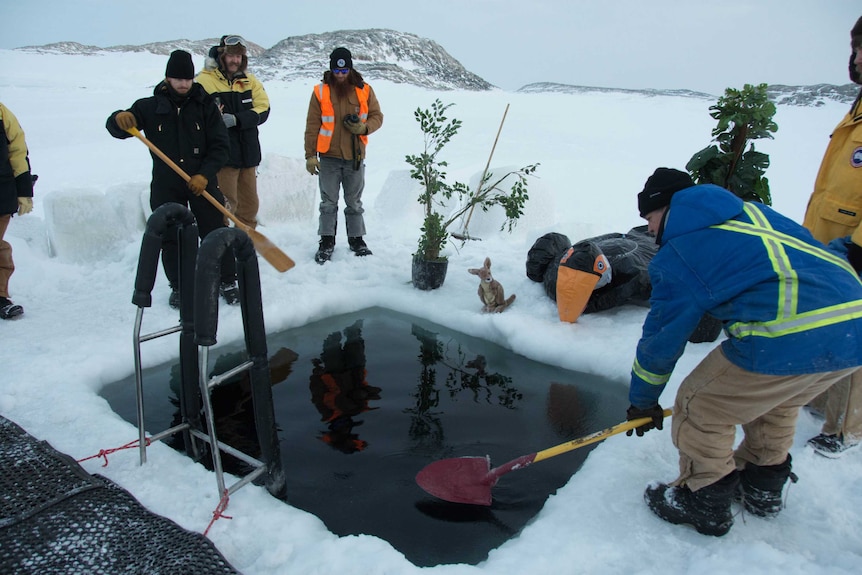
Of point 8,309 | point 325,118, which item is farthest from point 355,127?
point 8,309

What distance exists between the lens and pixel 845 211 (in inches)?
106

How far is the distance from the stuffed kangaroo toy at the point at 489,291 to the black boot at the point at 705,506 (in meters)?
2.24

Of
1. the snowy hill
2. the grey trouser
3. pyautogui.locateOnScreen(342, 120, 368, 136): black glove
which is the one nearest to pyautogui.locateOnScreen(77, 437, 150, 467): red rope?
the grey trouser

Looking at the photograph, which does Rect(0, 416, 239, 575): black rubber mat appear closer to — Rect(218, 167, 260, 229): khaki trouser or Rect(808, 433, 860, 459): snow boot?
Rect(808, 433, 860, 459): snow boot

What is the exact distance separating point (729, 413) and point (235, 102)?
4237 mm

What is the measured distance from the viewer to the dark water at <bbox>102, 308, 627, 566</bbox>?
7.97 feet

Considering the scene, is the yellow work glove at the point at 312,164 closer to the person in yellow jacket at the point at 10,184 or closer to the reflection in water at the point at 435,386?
the reflection in water at the point at 435,386

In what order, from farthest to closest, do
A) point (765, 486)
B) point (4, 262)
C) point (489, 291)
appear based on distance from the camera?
point (489, 291)
point (4, 262)
point (765, 486)

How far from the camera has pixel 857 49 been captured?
2.54 meters

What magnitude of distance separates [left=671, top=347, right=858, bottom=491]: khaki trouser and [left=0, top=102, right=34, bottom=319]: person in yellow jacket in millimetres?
4335

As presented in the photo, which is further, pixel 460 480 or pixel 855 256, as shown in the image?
pixel 460 480

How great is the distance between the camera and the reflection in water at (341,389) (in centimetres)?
294

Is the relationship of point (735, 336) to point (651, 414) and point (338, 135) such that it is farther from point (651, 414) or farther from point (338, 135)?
point (338, 135)

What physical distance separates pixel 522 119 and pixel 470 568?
50.3ft
